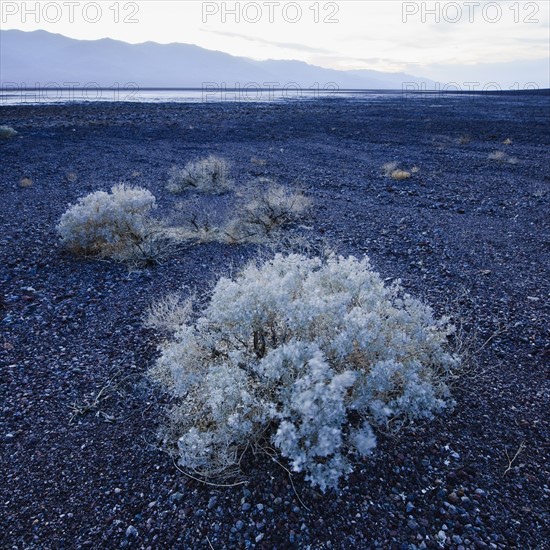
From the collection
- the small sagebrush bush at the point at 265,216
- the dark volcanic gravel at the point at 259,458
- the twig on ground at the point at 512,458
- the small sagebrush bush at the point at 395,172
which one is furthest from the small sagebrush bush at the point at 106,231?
the small sagebrush bush at the point at 395,172

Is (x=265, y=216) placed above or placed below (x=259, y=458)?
above

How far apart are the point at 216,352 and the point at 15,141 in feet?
74.3

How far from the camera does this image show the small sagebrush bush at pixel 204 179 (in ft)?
38.1

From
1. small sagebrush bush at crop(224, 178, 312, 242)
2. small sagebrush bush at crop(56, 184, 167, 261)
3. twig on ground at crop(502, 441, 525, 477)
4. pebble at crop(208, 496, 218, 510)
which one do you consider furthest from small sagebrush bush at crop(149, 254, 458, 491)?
small sagebrush bush at crop(224, 178, 312, 242)

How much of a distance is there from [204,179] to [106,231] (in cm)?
552

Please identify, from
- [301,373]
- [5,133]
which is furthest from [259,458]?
[5,133]

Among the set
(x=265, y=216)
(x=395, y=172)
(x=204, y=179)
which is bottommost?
(x=265, y=216)

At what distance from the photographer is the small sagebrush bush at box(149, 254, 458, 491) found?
2.59m

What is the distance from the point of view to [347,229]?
8.23 meters

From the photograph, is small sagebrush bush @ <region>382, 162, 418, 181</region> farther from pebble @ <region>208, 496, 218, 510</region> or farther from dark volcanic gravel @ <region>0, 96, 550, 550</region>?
pebble @ <region>208, 496, 218, 510</region>

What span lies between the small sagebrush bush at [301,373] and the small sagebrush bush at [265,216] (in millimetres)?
3959

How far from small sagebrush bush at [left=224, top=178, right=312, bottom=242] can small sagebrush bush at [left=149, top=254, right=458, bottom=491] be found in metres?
3.96

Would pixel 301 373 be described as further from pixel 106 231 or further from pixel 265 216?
pixel 265 216

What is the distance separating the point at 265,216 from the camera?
8336 mm
